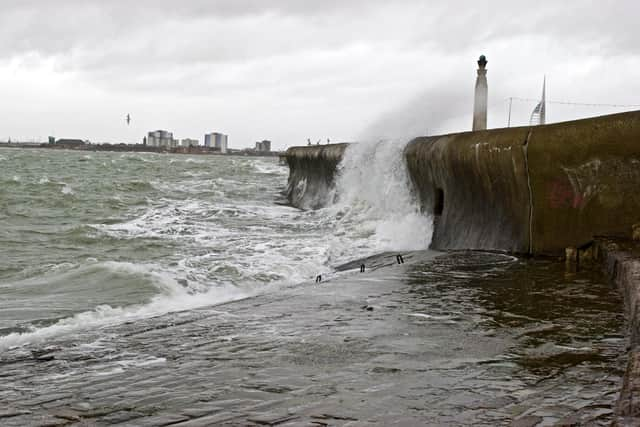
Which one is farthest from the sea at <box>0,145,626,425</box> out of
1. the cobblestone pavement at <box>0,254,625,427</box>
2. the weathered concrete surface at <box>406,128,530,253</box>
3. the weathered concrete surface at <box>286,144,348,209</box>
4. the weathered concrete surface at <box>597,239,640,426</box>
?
the weathered concrete surface at <box>286,144,348,209</box>

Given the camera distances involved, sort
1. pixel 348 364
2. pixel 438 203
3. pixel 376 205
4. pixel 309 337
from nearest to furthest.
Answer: pixel 348 364
pixel 309 337
pixel 438 203
pixel 376 205

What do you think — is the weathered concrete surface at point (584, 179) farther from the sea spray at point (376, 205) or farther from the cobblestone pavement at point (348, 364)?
the sea spray at point (376, 205)

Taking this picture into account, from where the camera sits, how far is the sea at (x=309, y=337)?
3.04 meters

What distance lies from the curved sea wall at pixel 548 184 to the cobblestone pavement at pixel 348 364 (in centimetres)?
123

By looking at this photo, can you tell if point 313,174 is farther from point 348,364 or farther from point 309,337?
point 348,364

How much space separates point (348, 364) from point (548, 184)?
3.97m

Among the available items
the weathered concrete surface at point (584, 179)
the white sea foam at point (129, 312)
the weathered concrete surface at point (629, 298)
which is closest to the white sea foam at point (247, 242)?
the white sea foam at point (129, 312)

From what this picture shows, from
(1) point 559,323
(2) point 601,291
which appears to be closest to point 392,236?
(2) point 601,291

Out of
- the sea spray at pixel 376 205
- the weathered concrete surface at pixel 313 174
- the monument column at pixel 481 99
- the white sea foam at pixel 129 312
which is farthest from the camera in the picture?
the weathered concrete surface at pixel 313 174

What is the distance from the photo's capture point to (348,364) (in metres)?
3.70

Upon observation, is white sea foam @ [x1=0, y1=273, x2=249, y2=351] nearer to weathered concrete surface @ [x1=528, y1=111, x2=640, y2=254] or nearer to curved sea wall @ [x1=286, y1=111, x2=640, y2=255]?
curved sea wall @ [x1=286, y1=111, x2=640, y2=255]

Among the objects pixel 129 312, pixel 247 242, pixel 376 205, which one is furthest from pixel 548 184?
pixel 376 205

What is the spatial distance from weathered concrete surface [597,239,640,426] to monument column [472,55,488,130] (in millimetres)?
5031

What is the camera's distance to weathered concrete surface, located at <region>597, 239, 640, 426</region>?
2.46 m
